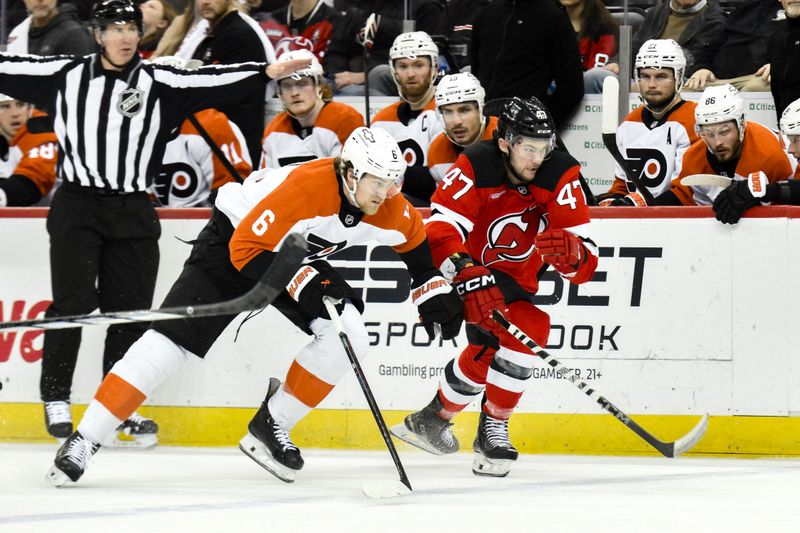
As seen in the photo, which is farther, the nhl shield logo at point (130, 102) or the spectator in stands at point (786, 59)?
the spectator in stands at point (786, 59)

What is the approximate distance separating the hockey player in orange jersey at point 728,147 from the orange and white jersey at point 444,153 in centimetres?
76

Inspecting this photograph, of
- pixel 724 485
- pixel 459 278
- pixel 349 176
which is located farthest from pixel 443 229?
pixel 724 485

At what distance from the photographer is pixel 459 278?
4.62m

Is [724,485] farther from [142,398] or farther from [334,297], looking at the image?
[142,398]

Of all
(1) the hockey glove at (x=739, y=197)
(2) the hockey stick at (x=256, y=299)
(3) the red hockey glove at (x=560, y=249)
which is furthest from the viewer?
(1) the hockey glove at (x=739, y=197)

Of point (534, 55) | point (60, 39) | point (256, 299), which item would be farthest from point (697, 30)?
point (256, 299)

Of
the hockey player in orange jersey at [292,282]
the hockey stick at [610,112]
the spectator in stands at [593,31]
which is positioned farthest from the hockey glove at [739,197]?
the hockey player in orange jersey at [292,282]

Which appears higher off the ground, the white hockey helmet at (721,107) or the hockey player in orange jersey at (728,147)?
the white hockey helmet at (721,107)

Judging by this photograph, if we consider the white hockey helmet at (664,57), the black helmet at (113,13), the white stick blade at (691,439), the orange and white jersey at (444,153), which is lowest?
the white stick blade at (691,439)

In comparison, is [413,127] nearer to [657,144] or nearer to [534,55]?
[534,55]

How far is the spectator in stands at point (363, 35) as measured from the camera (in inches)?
252

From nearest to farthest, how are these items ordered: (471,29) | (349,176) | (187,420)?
(349,176), (187,420), (471,29)

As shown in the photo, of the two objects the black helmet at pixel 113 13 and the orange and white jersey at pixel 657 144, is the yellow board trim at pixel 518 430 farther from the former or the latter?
the black helmet at pixel 113 13

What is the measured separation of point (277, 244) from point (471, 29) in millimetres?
2437
